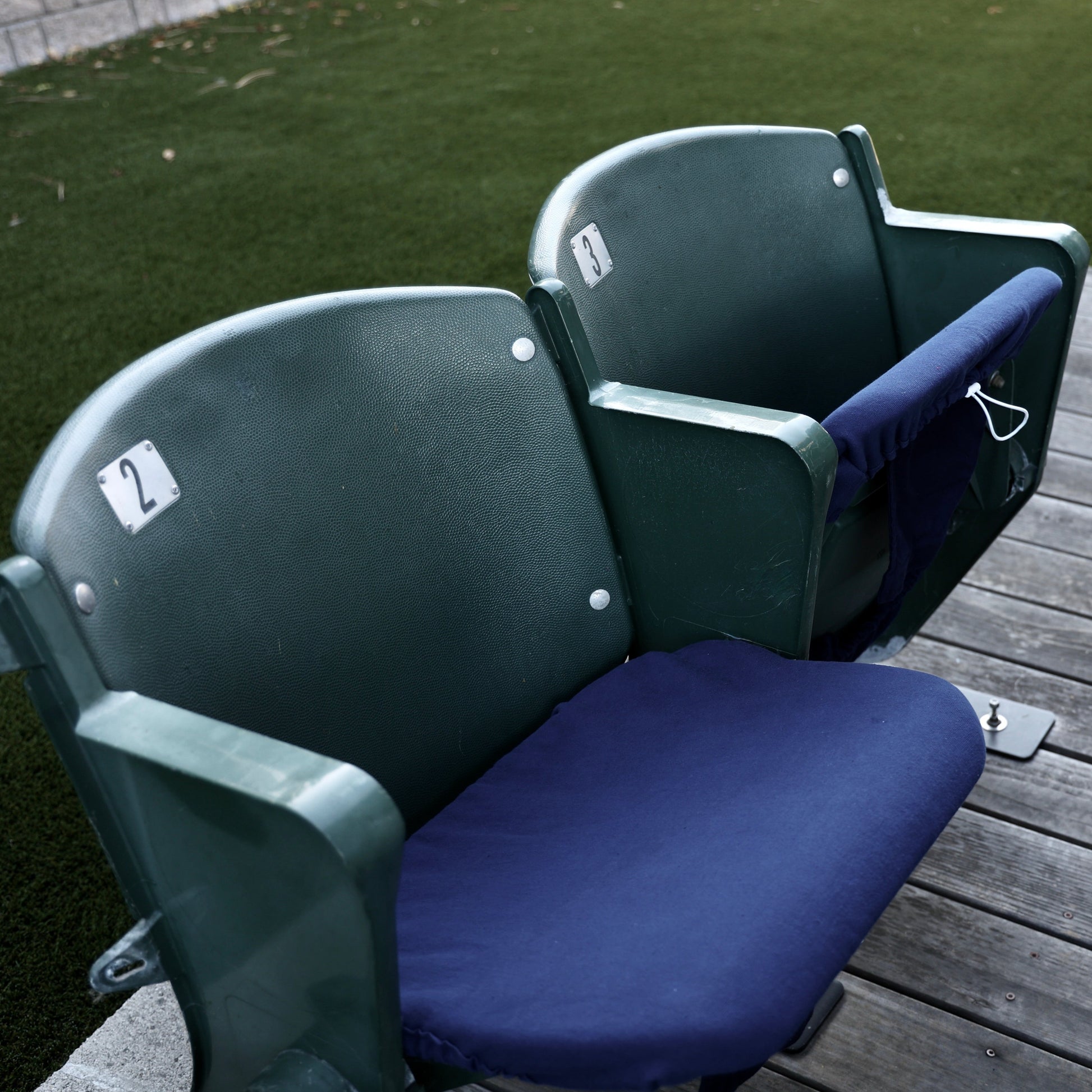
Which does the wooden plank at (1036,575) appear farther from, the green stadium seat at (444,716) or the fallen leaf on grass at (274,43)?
the fallen leaf on grass at (274,43)

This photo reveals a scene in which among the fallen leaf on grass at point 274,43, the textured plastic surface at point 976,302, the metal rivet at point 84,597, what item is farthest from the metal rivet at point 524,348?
the fallen leaf on grass at point 274,43

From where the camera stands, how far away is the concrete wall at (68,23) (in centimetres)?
488

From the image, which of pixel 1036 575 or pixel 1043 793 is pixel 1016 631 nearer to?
pixel 1036 575

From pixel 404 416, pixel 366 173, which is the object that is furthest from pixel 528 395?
pixel 366 173

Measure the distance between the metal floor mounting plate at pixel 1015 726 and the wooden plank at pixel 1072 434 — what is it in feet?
2.47

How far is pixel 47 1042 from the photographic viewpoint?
4.18 feet

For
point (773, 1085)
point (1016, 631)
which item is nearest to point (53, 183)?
point (1016, 631)

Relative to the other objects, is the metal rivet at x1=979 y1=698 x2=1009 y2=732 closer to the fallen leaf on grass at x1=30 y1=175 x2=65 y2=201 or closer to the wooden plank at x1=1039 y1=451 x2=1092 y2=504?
the wooden plank at x1=1039 y1=451 x2=1092 y2=504

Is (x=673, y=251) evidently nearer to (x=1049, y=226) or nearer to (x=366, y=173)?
(x=1049, y=226)

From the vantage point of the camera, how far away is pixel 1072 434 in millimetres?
2262

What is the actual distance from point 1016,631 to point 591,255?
3.07ft

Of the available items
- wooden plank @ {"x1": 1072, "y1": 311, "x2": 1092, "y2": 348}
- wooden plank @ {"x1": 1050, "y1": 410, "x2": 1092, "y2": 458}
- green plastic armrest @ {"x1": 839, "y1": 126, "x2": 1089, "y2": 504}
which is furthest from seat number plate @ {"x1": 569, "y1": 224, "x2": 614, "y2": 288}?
wooden plank @ {"x1": 1072, "y1": 311, "x2": 1092, "y2": 348}

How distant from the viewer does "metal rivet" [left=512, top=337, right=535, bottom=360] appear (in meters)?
1.03

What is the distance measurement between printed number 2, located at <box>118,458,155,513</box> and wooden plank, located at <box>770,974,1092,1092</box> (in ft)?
2.49
